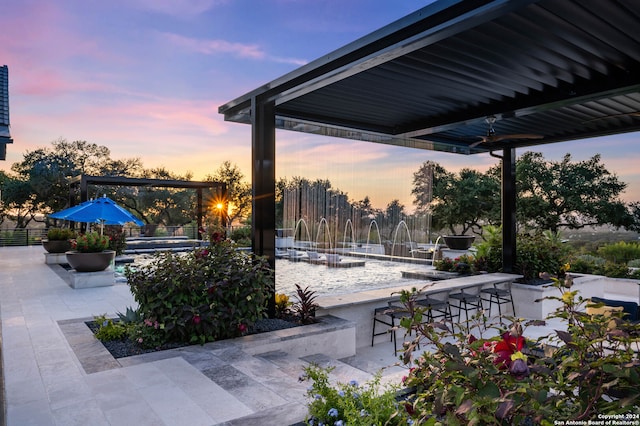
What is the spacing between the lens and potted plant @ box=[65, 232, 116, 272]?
8.32 metres

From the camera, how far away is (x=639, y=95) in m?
5.37

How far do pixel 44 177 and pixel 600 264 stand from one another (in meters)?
24.5

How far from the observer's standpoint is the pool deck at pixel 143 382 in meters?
2.50

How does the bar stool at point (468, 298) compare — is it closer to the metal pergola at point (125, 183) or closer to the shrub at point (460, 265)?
the shrub at point (460, 265)

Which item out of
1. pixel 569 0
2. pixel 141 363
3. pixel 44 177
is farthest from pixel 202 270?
pixel 44 177

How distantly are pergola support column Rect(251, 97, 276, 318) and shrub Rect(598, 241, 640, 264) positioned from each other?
9.63 meters

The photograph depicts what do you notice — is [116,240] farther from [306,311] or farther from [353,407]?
[353,407]

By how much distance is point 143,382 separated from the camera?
303cm

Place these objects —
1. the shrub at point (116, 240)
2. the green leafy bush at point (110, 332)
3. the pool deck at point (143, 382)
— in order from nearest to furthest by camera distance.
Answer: the pool deck at point (143, 382)
the green leafy bush at point (110, 332)
the shrub at point (116, 240)

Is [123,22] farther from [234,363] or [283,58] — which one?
[234,363]

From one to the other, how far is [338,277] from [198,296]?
5143mm

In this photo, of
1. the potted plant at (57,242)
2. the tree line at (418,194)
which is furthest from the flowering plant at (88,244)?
the tree line at (418,194)

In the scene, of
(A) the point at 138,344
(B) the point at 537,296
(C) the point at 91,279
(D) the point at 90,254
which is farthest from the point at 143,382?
(B) the point at 537,296

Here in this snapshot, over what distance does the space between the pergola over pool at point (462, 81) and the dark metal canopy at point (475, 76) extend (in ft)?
0.04
